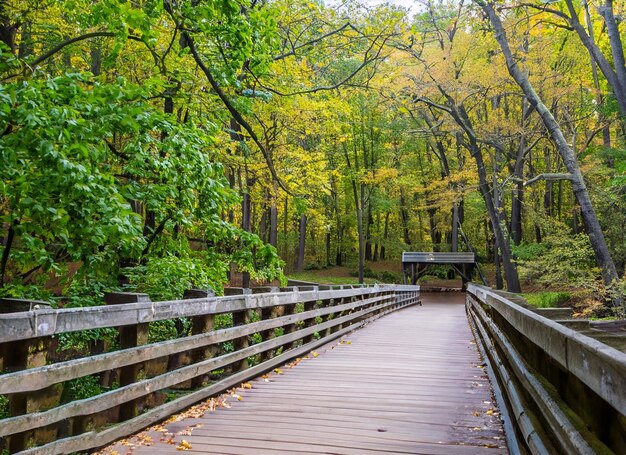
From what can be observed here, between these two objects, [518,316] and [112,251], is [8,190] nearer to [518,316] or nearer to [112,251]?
[112,251]

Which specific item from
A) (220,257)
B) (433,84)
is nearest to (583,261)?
(433,84)

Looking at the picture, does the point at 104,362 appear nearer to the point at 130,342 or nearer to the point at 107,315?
the point at 107,315

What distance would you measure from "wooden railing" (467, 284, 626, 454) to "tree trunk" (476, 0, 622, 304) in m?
13.7

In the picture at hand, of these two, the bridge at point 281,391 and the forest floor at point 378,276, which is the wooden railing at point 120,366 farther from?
the forest floor at point 378,276

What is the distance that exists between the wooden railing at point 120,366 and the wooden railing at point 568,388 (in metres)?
2.60

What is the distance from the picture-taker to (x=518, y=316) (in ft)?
11.5

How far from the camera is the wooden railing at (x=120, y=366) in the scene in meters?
2.93

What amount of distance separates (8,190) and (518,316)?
4.70m

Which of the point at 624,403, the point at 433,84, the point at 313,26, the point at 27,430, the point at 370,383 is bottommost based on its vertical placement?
the point at 370,383

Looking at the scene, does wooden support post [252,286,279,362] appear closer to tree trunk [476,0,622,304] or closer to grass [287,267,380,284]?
tree trunk [476,0,622,304]

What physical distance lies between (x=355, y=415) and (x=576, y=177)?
14.4 meters

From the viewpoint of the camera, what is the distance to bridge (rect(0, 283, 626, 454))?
2.28 meters

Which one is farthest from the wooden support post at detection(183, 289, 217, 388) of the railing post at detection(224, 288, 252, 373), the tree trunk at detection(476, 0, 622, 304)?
the tree trunk at detection(476, 0, 622, 304)

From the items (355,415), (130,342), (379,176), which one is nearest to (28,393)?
(130,342)
